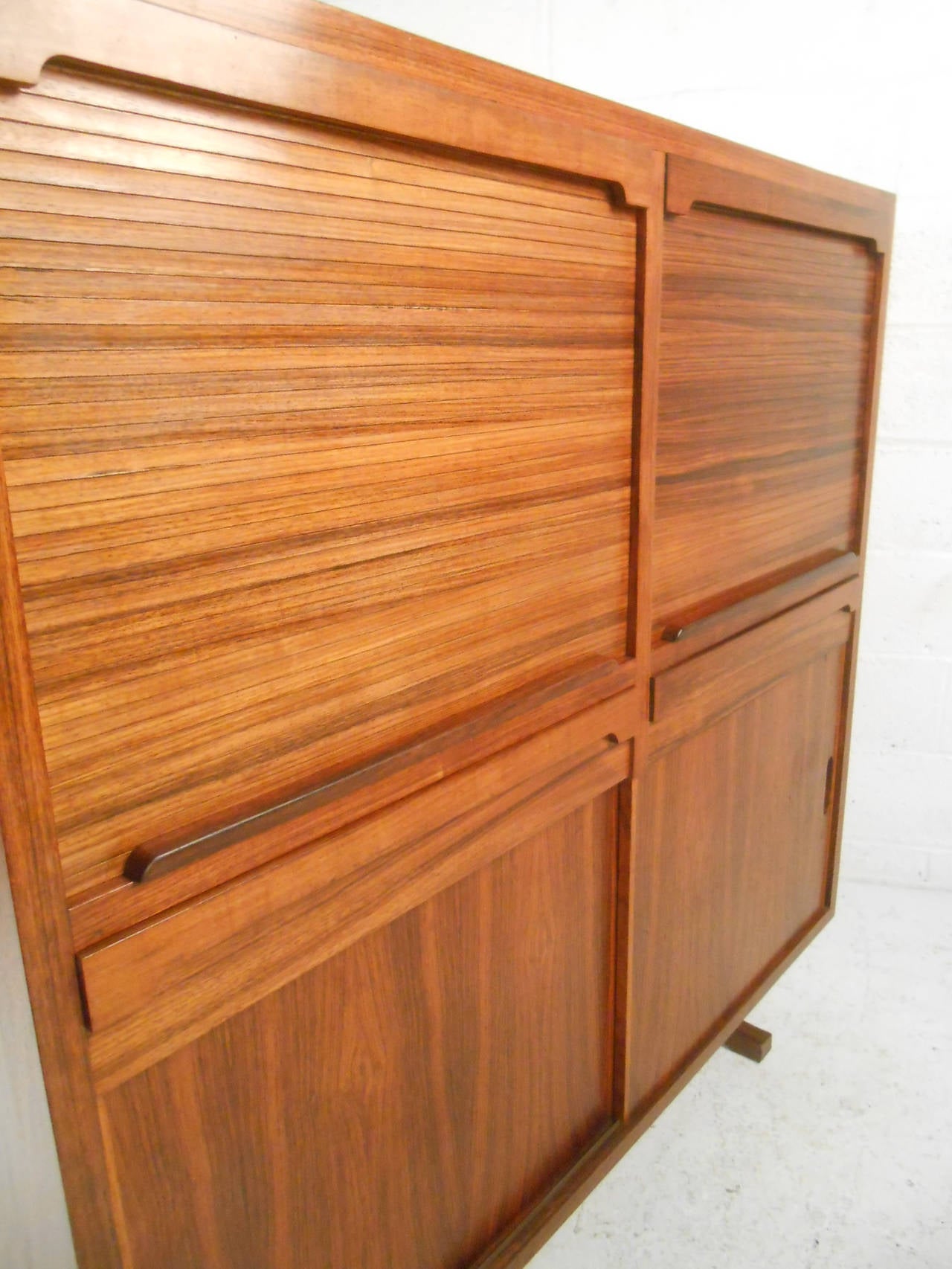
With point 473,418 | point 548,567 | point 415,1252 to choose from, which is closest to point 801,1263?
point 415,1252

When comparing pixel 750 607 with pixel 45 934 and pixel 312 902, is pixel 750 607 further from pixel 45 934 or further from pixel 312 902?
pixel 45 934

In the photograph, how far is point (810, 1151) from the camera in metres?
1.28

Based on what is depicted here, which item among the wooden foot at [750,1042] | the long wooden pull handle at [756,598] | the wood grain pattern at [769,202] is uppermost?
the wood grain pattern at [769,202]

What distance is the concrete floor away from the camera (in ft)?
3.73

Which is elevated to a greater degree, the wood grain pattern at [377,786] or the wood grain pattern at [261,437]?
the wood grain pattern at [261,437]

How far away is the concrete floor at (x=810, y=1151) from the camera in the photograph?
1.14m

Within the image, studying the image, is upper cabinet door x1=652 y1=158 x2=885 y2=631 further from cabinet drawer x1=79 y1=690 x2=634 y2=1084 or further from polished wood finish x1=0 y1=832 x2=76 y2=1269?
polished wood finish x1=0 y1=832 x2=76 y2=1269

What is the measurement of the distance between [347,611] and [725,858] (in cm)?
76

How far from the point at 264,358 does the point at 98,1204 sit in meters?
0.52

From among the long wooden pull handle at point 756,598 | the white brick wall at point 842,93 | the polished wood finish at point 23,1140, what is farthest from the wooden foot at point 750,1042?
the polished wood finish at point 23,1140

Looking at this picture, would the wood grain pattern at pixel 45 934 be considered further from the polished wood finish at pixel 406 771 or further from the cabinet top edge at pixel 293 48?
the cabinet top edge at pixel 293 48

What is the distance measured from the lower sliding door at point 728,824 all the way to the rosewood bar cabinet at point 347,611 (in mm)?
16

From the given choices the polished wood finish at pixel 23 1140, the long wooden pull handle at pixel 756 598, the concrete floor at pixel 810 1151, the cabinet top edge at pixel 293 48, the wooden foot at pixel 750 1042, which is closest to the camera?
the cabinet top edge at pixel 293 48

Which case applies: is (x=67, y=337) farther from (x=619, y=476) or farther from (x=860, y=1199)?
(x=860, y=1199)
